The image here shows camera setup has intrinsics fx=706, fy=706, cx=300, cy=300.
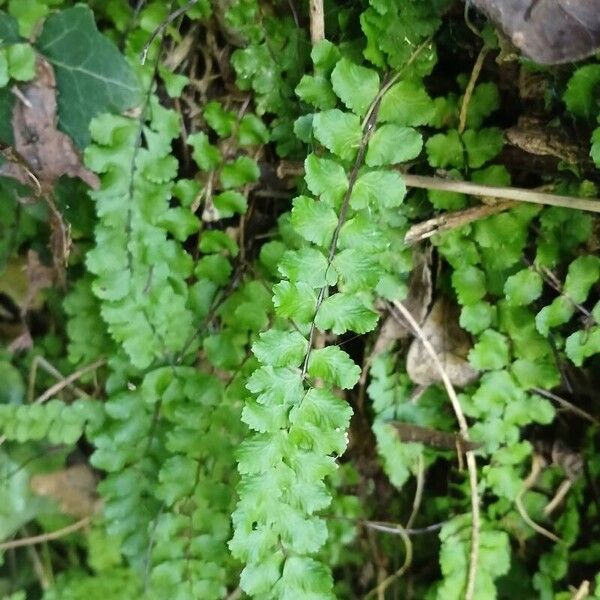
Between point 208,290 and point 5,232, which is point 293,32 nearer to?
point 208,290

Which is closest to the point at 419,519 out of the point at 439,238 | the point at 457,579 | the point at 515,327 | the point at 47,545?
the point at 457,579

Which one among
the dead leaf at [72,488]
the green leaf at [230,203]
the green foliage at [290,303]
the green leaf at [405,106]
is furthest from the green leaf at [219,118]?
the dead leaf at [72,488]

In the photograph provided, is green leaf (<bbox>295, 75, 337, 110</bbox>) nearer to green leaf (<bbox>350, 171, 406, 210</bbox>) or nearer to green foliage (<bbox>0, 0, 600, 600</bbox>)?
green foliage (<bbox>0, 0, 600, 600</bbox>)

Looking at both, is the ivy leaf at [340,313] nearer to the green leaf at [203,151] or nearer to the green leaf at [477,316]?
the green leaf at [477,316]

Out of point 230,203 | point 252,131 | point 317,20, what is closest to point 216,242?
point 230,203

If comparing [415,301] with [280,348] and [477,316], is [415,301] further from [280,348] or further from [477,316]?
[280,348]

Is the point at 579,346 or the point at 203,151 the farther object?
the point at 203,151
